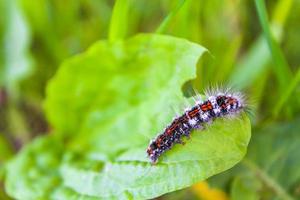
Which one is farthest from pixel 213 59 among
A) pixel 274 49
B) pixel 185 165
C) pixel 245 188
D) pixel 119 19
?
pixel 185 165

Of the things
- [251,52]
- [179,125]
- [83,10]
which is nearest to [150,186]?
[179,125]

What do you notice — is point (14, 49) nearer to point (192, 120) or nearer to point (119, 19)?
point (119, 19)

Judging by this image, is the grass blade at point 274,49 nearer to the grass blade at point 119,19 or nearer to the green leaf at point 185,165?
the green leaf at point 185,165

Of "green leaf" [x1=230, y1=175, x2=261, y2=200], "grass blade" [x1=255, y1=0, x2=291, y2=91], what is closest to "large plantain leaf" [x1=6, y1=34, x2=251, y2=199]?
"grass blade" [x1=255, y1=0, x2=291, y2=91]

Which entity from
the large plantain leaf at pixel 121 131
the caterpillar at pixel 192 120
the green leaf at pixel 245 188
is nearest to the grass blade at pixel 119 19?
the large plantain leaf at pixel 121 131

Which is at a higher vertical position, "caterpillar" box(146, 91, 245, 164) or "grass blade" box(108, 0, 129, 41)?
"grass blade" box(108, 0, 129, 41)

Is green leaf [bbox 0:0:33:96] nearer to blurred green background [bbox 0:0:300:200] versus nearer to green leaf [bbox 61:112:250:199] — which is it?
blurred green background [bbox 0:0:300:200]
